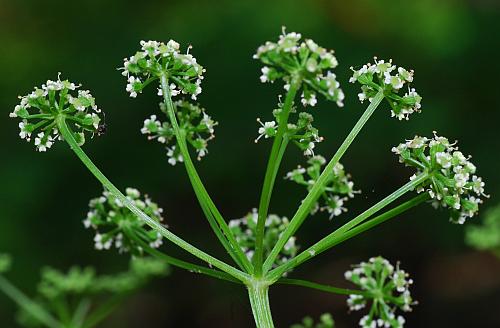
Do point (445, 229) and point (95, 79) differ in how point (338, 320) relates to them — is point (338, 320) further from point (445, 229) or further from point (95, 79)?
point (95, 79)

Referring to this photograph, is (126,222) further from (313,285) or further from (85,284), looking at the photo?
(85,284)

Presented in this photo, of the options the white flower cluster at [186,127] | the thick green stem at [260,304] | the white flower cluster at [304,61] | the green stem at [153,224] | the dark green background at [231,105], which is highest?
the dark green background at [231,105]

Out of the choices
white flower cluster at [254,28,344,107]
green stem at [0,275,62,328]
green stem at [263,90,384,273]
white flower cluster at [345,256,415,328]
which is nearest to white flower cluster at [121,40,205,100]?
white flower cluster at [254,28,344,107]

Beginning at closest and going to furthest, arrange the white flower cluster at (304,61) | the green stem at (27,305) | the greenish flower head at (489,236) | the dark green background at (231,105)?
the white flower cluster at (304,61)
the greenish flower head at (489,236)
the green stem at (27,305)
the dark green background at (231,105)

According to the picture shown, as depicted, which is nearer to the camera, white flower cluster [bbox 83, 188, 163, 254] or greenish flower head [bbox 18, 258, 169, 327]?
white flower cluster [bbox 83, 188, 163, 254]

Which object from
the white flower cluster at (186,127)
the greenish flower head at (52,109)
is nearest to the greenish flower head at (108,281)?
the white flower cluster at (186,127)

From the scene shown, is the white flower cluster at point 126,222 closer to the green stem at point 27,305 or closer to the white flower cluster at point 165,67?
the white flower cluster at point 165,67

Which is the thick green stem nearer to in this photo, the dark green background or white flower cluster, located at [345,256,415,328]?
white flower cluster, located at [345,256,415,328]
